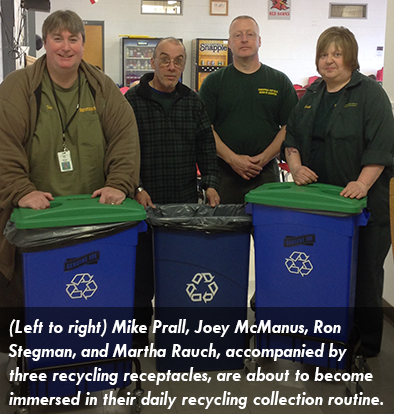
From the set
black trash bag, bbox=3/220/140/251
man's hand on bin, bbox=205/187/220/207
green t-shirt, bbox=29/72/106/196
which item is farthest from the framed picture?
black trash bag, bbox=3/220/140/251

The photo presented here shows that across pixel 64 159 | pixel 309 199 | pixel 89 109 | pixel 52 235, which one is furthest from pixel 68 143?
pixel 309 199

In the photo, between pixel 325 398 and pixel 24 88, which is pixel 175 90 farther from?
pixel 325 398

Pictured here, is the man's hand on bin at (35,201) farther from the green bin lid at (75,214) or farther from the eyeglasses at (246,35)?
the eyeglasses at (246,35)

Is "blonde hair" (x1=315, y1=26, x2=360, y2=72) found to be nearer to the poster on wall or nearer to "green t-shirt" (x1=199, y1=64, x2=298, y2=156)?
"green t-shirt" (x1=199, y1=64, x2=298, y2=156)

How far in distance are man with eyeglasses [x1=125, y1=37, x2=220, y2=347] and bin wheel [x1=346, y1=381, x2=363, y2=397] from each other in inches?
39.5

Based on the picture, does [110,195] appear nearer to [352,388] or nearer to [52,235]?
[52,235]

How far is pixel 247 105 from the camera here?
8.99ft

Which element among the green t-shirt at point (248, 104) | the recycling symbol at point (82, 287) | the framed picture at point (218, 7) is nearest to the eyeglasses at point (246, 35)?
the green t-shirt at point (248, 104)

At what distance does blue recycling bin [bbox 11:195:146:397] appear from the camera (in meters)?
1.78

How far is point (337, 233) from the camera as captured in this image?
79.2 inches

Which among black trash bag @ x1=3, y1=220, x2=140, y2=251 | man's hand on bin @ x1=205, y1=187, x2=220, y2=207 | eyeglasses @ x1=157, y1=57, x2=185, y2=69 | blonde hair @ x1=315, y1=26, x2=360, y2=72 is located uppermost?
blonde hair @ x1=315, y1=26, x2=360, y2=72

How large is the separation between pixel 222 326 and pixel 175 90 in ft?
3.83

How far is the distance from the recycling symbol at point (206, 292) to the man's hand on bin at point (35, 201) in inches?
27.7

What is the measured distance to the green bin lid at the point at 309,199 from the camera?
196 cm
